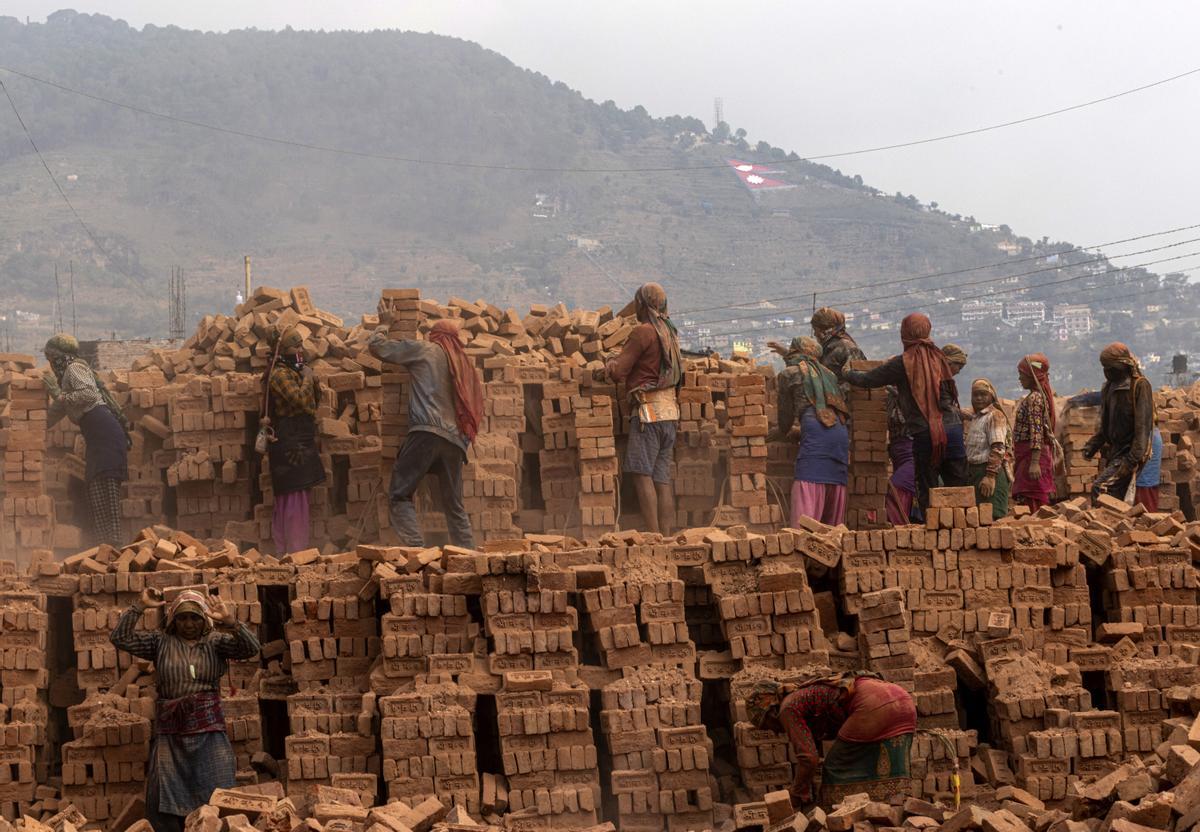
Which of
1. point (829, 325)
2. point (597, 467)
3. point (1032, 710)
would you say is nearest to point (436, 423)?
point (597, 467)

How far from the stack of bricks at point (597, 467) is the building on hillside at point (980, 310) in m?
63.6

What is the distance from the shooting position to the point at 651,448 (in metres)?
12.7

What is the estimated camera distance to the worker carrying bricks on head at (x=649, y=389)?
12.6 metres

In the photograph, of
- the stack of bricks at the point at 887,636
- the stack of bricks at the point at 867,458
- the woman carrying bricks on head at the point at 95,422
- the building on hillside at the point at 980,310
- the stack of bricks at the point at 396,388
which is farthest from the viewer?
the building on hillside at the point at 980,310

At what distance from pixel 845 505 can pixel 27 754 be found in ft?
21.2

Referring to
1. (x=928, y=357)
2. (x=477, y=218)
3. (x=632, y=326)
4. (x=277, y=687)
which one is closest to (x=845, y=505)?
(x=928, y=357)

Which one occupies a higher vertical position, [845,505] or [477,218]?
[477,218]

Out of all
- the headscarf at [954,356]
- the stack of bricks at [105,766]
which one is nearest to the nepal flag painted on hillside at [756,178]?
the headscarf at [954,356]

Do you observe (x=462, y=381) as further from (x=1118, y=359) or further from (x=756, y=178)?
(x=756, y=178)

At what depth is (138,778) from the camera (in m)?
10.1

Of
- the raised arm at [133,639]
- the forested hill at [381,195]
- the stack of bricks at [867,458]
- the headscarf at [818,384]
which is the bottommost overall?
the raised arm at [133,639]

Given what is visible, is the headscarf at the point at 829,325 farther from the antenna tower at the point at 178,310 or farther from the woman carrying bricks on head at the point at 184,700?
the antenna tower at the point at 178,310

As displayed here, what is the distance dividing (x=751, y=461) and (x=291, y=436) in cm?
359

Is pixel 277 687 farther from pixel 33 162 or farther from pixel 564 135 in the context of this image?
pixel 564 135
